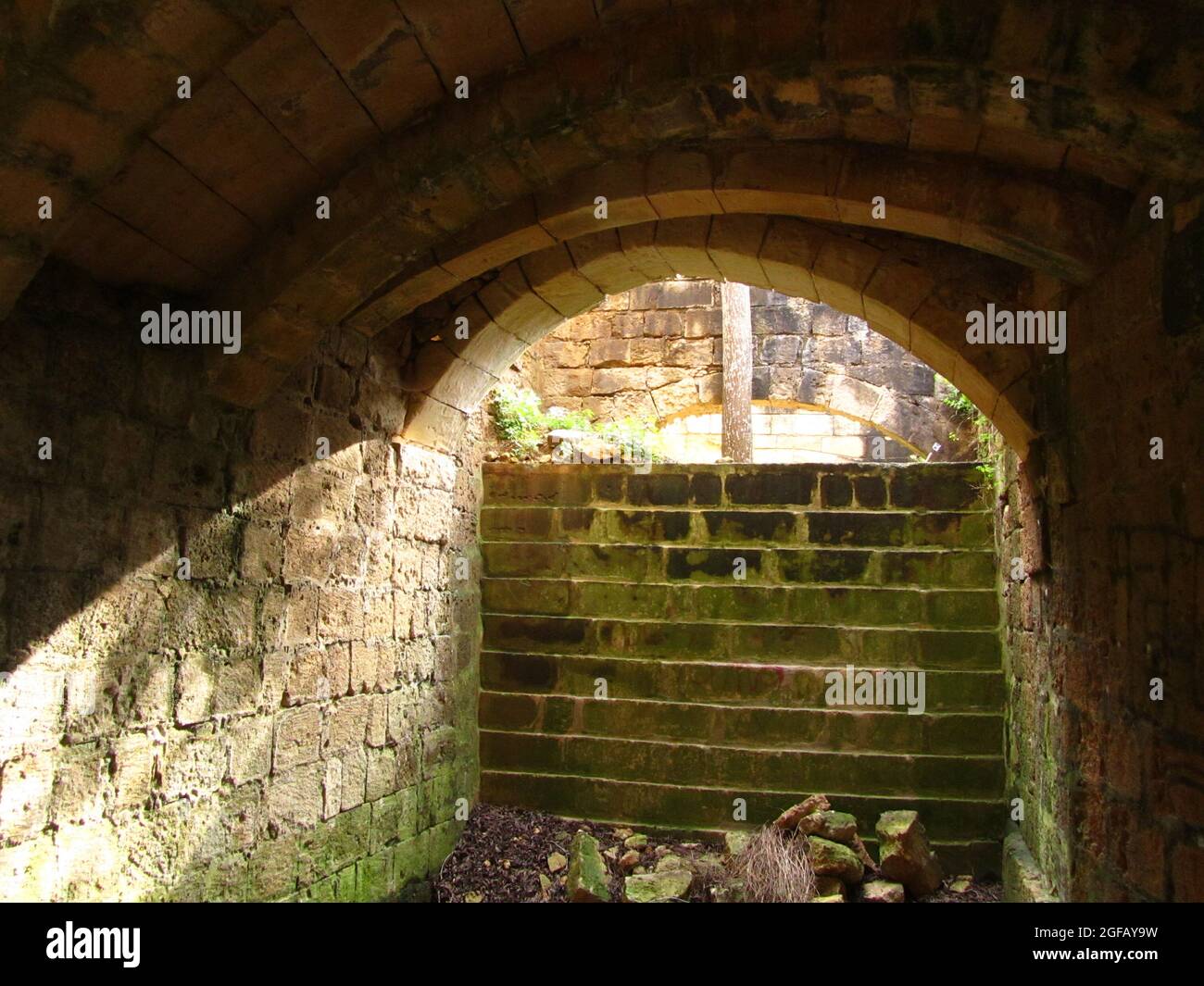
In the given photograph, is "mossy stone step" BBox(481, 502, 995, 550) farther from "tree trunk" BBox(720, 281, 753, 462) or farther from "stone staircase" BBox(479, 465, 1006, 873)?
"tree trunk" BBox(720, 281, 753, 462)

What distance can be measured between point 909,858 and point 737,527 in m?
1.88

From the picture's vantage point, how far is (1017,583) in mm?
3639

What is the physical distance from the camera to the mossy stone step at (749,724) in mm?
4008

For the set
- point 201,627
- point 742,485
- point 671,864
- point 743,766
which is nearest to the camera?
point 201,627

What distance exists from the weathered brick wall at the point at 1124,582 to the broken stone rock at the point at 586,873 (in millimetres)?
1887

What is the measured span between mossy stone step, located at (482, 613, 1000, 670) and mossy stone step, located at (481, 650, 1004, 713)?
47mm

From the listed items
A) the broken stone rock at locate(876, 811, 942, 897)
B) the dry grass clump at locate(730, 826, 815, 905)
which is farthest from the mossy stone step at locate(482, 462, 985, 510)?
the dry grass clump at locate(730, 826, 815, 905)

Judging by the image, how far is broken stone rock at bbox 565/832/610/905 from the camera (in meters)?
3.58

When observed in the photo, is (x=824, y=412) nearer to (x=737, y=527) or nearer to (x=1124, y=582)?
(x=737, y=527)

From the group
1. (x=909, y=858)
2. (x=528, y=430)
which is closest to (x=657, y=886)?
(x=909, y=858)

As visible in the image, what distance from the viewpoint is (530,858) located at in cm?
410

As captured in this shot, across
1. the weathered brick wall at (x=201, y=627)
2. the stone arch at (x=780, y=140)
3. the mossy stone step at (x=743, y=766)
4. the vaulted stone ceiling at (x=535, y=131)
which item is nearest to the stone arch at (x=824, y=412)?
the mossy stone step at (x=743, y=766)

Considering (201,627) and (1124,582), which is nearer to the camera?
(1124,582)
